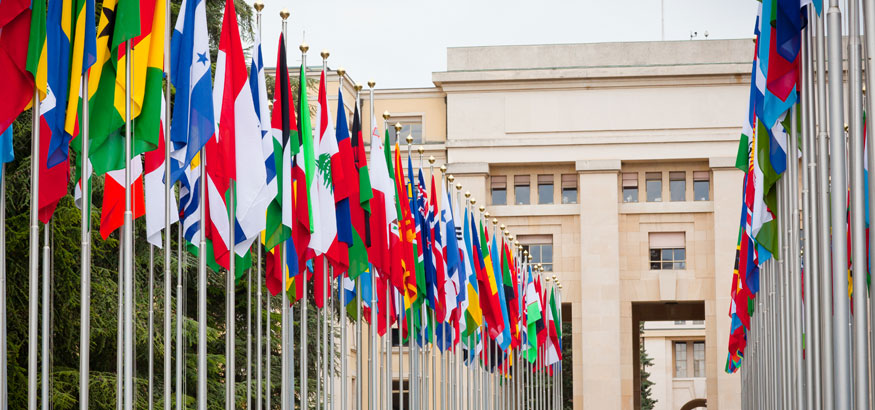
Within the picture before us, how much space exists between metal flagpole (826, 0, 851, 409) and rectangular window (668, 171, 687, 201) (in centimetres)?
4930

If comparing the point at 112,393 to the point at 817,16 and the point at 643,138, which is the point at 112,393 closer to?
the point at 817,16

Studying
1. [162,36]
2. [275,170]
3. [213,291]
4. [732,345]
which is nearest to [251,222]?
[275,170]

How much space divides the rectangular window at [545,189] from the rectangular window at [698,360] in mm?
38753

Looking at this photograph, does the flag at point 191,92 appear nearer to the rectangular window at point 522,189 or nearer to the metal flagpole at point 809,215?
the metal flagpole at point 809,215

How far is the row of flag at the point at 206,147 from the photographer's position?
13.9 metres

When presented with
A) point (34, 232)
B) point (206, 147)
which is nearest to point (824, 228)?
point (206, 147)

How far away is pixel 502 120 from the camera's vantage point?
61938 mm

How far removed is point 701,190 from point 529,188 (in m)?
7.75

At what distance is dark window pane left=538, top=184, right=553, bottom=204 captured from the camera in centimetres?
6259

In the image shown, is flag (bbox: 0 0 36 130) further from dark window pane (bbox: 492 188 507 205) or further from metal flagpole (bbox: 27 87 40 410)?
dark window pane (bbox: 492 188 507 205)

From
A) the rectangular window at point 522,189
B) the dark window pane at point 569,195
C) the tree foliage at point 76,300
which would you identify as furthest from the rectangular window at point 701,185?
the tree foliage at point 76,300

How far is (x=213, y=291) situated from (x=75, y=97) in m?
16.2

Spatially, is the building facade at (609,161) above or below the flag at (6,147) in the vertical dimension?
above

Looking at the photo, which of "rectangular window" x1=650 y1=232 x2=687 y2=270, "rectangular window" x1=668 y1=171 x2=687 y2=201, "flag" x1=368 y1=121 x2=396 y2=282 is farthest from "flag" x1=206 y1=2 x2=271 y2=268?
"rectangular window" x1=668 y1=171 x2=687 y2=201
